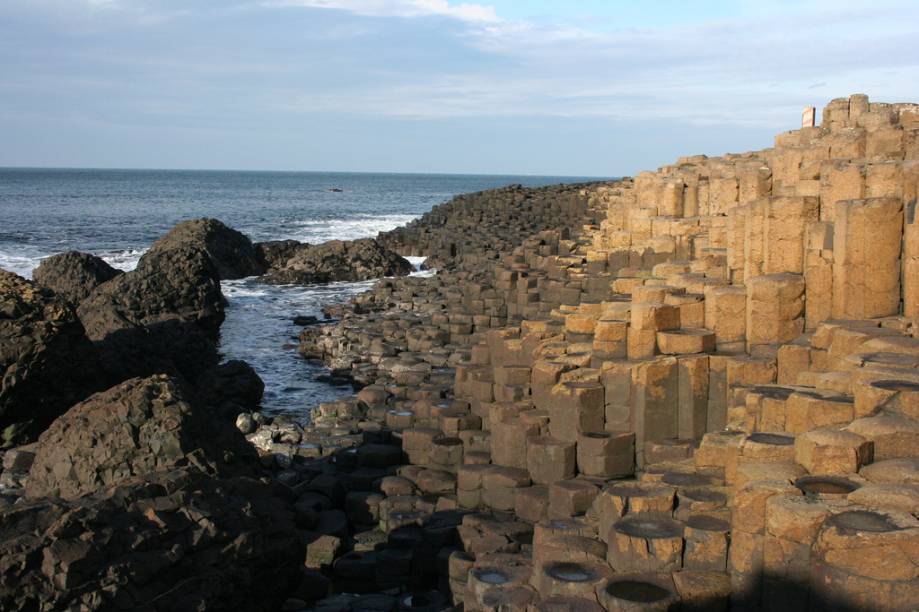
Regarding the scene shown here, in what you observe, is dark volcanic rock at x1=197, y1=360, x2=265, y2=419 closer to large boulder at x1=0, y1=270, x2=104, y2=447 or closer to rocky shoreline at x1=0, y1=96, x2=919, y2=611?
rocky shoreline at x1=0, y1=96, x2=919, y2=611

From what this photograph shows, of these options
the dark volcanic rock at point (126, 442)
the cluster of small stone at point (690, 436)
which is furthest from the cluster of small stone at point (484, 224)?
the dark volcanic rock at point (126, 442)

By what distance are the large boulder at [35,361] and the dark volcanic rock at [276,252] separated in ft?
77.9

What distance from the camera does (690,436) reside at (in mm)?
9625

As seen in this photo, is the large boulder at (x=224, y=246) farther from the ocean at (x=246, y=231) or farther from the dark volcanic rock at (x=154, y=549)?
the dark volcanic rock at (x=154, y=549)

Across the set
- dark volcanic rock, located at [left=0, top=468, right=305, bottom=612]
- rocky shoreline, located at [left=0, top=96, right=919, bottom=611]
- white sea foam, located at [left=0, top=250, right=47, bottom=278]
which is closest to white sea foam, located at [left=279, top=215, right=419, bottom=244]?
white sea foam, located at [left=0, top=250, right=47, bottom=278]

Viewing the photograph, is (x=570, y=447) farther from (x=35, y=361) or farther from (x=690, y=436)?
(x=35, y=361)

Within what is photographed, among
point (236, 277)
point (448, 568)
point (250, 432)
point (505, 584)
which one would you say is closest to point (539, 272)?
point (250, 432)

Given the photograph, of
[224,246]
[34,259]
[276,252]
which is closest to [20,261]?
[34,259]

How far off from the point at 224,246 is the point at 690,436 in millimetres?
27406

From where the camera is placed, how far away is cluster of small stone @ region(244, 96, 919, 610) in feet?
20.3

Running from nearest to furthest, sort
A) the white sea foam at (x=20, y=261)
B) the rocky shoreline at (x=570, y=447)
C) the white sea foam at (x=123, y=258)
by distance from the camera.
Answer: the rocky shoreline at (x=570, y=447), the white sea foam at (x=20, y=261), the white sea foam at (x=123, y=258)

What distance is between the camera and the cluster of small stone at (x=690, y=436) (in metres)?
6.18

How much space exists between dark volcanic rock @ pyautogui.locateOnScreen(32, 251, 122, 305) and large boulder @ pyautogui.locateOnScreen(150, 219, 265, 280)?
7673 mm

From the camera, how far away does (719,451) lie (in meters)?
7.98
